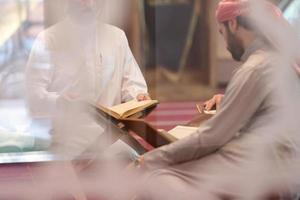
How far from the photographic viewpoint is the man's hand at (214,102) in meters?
0.80

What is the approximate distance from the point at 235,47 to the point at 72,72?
0.25m

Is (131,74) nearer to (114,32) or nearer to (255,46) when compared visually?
(114,32)

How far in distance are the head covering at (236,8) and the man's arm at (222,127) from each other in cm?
9

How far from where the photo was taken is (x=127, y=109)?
82 cm

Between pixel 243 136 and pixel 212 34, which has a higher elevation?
pixel 212 34

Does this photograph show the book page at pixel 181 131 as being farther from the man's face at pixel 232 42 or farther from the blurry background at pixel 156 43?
the man's face at pixel 232 42

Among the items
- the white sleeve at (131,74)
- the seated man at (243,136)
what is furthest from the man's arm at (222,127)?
the white sleeve at (131,74)

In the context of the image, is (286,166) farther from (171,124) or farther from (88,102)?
(88,102)

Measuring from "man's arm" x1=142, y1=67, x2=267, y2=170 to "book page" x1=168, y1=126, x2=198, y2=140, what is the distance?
0.01 metres

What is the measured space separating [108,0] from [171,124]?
21cm

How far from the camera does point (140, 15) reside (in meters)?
0.79

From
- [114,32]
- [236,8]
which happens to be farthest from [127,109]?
[236,8]

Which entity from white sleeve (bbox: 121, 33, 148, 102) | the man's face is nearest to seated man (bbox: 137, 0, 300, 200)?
the man's face

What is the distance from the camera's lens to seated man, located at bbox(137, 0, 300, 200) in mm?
774
